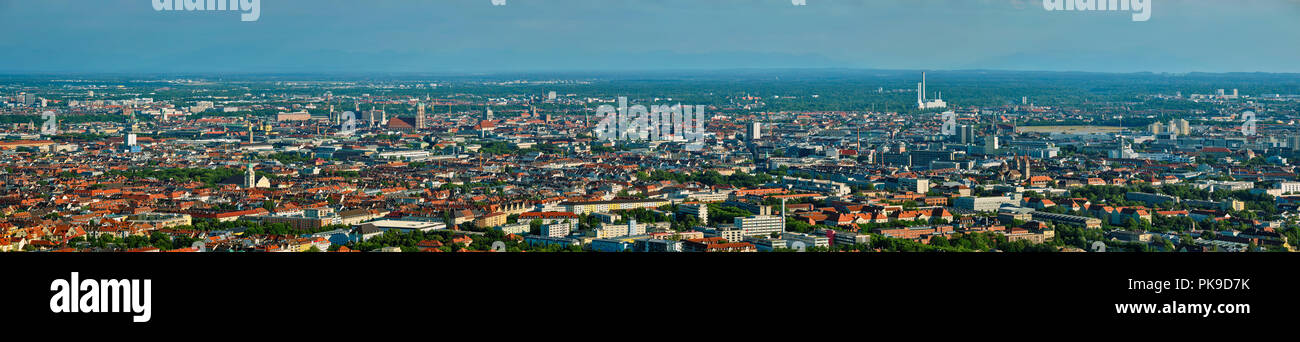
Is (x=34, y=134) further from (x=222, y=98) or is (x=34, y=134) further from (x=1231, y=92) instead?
(x=1231, y=92)

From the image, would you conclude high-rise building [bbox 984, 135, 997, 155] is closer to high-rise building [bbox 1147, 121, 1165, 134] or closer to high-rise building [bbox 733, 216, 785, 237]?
high-rise building [bbox 1147, 121, 1165, 134]

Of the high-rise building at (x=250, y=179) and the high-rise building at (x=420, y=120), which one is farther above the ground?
the high-rise building at (x=420, y=120)

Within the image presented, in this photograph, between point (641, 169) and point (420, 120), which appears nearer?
point (641, 169)

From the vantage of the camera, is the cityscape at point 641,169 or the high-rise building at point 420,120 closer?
the cityscape at point 641,169

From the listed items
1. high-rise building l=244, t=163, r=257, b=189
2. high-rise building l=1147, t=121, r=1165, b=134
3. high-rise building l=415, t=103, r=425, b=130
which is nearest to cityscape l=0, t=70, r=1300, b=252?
high-rise building l=244, t=163, r=257, b=189

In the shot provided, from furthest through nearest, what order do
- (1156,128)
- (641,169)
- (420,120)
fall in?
(420,120)
(1156,128)
(641,169)

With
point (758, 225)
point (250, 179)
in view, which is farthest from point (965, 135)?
point (758, 225)

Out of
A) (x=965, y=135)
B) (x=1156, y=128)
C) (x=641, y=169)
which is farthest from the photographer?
(x=1156, y=128)

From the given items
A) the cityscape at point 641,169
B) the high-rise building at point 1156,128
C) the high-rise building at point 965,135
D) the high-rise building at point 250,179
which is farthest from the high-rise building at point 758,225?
the high-rise building at point 1156,128

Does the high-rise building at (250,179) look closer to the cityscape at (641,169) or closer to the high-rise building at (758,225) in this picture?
the cityscape at (641,169)

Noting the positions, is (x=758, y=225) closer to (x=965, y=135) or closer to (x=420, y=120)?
(x=965, y=135)
